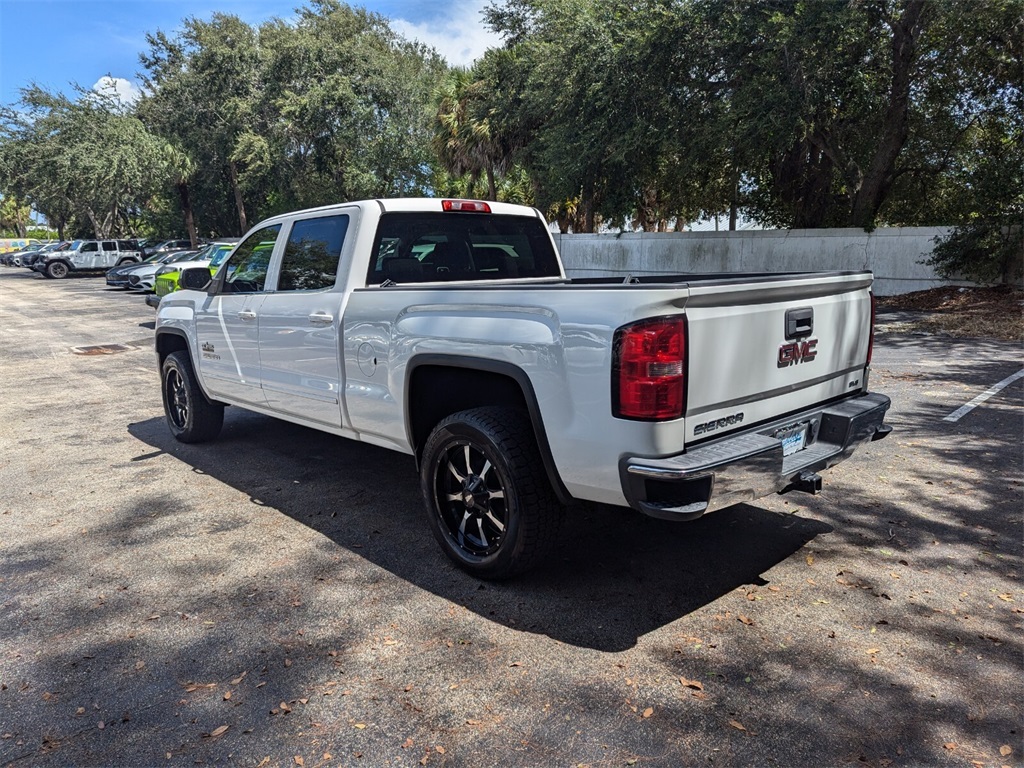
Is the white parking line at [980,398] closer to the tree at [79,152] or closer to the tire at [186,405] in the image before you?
the tire at [186,405]

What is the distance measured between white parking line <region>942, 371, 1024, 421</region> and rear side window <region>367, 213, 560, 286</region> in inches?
165

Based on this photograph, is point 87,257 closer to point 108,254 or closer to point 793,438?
point 108,254

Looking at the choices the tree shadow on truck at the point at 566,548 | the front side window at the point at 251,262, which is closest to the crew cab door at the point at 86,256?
the tree shadow on truck at the point at 566,548

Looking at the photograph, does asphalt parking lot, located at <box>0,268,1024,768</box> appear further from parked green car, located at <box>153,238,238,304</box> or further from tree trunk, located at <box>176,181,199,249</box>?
tree trunk, located at <box>176,181,199,249</box>

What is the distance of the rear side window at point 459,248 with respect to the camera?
4727 millimetres

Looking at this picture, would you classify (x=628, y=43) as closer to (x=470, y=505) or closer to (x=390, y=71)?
(x=470, y=505)

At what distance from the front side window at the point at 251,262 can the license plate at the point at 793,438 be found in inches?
145

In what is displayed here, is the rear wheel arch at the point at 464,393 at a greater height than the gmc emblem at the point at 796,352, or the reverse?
the gmc emblem at the point at 796,352

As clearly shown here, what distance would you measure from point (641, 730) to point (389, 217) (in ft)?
10.7

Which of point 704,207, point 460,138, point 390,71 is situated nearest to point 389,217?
point 704,207

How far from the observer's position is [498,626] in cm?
346

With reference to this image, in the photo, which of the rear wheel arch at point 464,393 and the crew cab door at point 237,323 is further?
the crew cab door at point 237,323

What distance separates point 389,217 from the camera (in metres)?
4.70

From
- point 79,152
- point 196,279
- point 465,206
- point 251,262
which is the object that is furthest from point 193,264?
point 79,152
